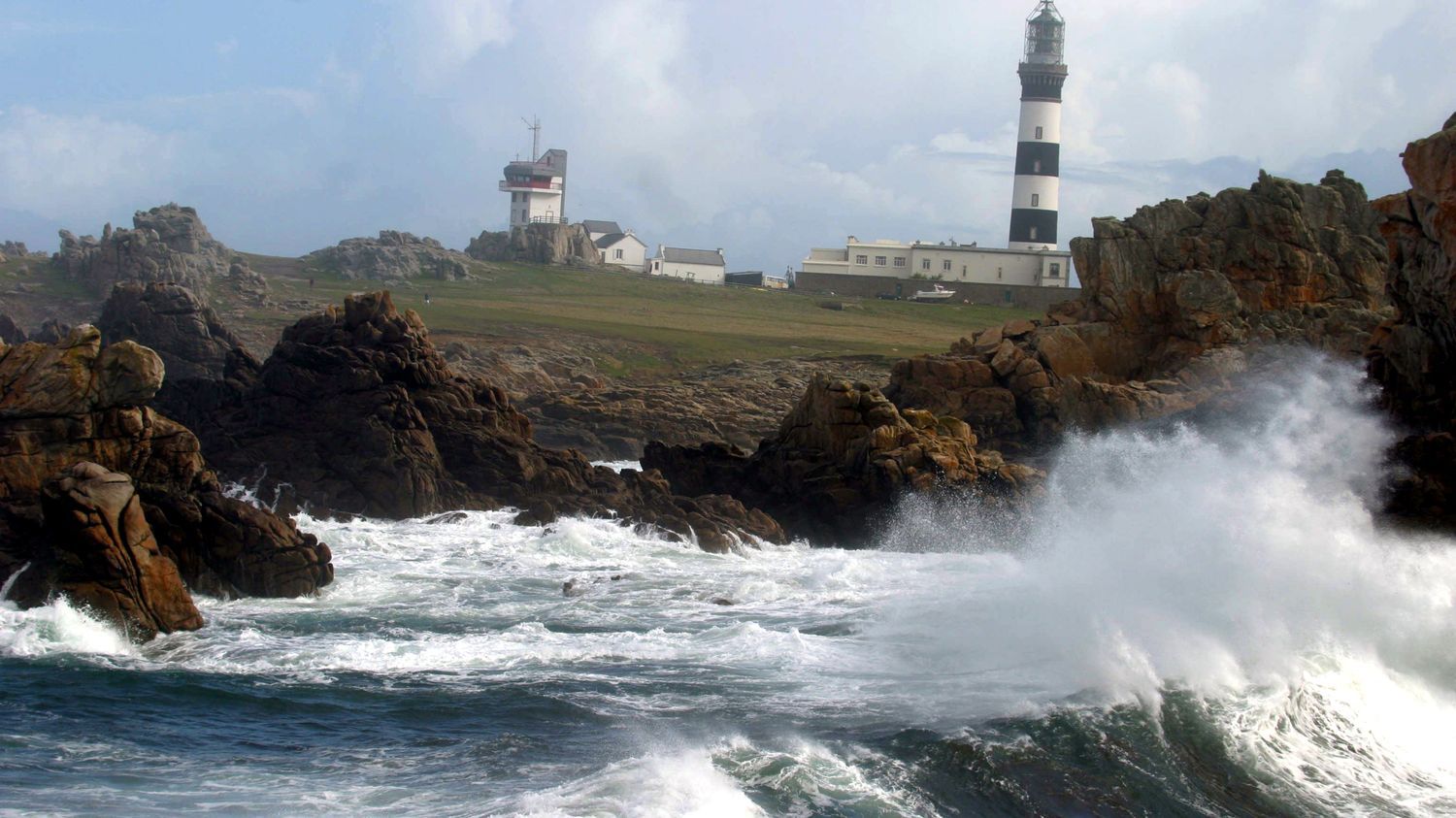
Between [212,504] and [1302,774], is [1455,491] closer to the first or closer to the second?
[1302,774]

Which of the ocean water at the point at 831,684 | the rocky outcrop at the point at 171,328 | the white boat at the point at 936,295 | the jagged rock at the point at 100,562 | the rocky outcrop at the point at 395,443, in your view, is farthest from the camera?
the white boat at the point at 936,295

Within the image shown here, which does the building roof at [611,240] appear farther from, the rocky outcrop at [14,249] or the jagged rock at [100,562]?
the jagged rock at [100,562]

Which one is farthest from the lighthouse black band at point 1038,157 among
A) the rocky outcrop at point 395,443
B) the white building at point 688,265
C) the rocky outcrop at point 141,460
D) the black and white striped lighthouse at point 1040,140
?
the rocky outcrop at point 141,460

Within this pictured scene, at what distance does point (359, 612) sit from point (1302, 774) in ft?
39.5

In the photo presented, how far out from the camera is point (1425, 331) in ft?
76.5

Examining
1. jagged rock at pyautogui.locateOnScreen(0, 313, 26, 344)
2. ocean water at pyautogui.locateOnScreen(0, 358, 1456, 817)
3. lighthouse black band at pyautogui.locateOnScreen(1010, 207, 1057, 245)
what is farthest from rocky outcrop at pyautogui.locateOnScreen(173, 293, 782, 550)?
lighthouse black band at pyautogui.locateOnScreen(1010, 207, 1057, 245)

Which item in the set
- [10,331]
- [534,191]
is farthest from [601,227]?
[10,331]

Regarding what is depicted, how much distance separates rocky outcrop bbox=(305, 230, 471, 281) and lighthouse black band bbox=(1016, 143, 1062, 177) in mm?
30727

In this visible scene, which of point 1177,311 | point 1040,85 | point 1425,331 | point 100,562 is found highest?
point 1040,85

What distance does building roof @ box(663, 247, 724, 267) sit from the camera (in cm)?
10300

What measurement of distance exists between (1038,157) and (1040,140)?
3.25 ft

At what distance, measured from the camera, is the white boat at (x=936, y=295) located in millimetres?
80250

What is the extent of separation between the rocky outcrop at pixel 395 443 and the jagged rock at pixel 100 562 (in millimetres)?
9204

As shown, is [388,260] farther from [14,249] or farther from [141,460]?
[141,460]
